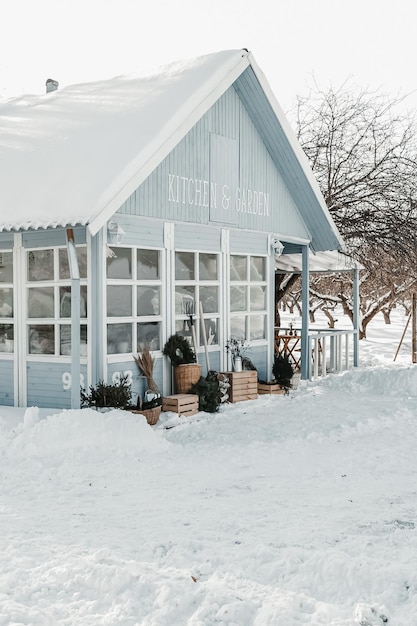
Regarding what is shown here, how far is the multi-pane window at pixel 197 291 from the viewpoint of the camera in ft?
38.3

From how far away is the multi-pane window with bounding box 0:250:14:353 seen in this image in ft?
34.9

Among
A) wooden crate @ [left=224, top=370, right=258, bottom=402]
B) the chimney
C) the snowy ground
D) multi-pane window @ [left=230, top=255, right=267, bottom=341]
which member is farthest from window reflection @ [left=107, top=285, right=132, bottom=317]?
the chimney

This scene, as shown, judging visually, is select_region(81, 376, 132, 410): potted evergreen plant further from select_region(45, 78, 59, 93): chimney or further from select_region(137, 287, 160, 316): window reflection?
select_region(45, 78, 59, 93): chimney

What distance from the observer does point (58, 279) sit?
10.2m

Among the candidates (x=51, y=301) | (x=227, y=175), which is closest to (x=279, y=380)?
(x=227, y=175)

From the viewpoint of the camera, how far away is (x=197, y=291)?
39.3ft

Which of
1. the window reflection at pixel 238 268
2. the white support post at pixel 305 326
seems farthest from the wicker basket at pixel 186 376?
the white support post at pixel 305 326

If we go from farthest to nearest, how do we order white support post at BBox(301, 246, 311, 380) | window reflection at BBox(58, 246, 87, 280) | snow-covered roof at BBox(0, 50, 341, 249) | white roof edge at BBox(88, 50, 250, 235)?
white support post at BBox(301, 246, 311, 380) < window reflection at BBox(58, 246, 87, 280) < snow-covered roof at BBox(0, 50, 341, 249) < white roof edge at BBox(88, 50, 250, 235)

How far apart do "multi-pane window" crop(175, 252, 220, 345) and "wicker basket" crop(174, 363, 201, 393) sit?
0.77m

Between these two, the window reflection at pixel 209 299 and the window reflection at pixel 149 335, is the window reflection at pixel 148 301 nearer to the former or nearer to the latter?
the window reflection at pixel 149 335

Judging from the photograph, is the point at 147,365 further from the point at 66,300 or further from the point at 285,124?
the point at 285,124

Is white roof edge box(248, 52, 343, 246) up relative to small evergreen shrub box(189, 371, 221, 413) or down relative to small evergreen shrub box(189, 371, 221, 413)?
up

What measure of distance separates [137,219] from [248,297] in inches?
133

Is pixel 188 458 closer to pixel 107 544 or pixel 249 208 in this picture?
pixel 107 544
